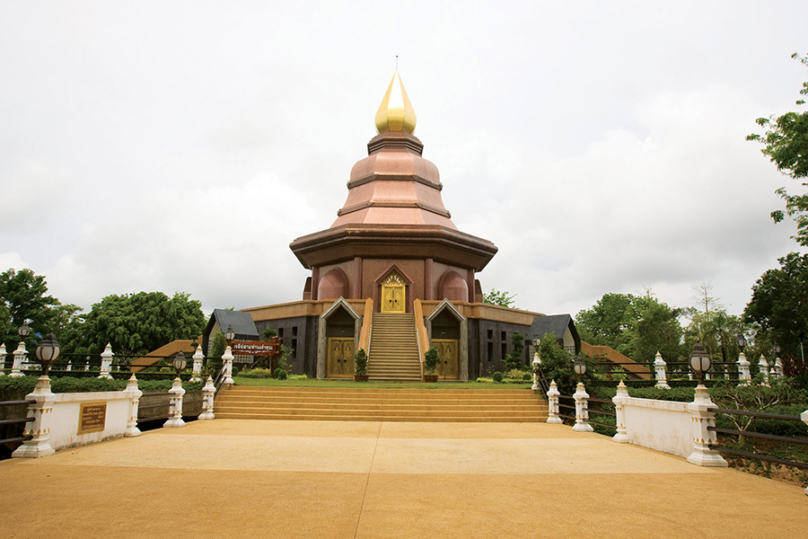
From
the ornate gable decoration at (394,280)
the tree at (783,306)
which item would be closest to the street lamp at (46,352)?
the ornate gable decoration at (394,280)

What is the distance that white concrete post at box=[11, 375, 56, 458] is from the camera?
7.68 metres

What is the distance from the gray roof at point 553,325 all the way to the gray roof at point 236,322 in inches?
600

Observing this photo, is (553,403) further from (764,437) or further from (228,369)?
(228,369)

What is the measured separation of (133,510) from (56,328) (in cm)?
5430

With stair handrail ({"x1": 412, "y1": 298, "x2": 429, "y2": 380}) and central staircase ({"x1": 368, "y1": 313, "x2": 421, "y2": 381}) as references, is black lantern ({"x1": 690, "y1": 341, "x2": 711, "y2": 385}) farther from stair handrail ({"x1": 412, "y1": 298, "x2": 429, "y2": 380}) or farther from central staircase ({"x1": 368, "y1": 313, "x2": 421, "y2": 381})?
central staircase ({"x1": 368, "y1": 313, "x2": 421, "y2": 381})

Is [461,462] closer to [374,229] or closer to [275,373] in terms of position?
[275,373]

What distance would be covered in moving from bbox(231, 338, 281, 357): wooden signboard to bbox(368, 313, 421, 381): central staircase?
4229mm

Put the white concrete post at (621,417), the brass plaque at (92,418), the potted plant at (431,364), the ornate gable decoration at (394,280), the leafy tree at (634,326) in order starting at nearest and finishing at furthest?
1. the brass plaque at (92,418)
2. the white concrete post at (621,417)
3. the potted plant at (431,364)
4. the ornate gable decoration at (394,280)
5. the leafy tree at (634,326)

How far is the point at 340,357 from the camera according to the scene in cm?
2473

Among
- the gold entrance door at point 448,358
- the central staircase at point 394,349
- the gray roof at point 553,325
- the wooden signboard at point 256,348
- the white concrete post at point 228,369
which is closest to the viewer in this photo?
the white concrete post at point 228,369

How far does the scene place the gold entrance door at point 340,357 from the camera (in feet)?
80.5

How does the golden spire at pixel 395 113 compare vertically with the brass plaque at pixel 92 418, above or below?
above

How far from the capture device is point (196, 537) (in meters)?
4.12

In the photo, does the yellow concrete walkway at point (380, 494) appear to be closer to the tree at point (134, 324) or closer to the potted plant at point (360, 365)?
the potted plant at point (360, 365)
